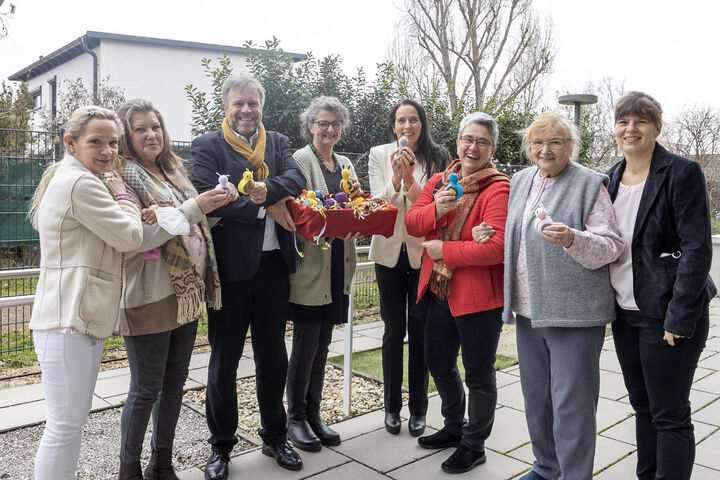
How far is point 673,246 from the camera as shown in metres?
2.26

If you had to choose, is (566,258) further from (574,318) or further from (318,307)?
(318,307)

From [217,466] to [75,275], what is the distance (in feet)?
4.31

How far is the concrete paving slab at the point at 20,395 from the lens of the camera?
3844 millimetres

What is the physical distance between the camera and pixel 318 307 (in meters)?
3.19

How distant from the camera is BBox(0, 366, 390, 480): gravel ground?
2992 millimetres

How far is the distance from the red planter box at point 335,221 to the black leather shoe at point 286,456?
45.1 inches

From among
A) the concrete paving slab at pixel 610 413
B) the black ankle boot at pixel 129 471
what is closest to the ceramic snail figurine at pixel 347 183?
the black ankle boot at pixel 129 471

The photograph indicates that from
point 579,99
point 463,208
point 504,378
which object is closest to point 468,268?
point 463,208

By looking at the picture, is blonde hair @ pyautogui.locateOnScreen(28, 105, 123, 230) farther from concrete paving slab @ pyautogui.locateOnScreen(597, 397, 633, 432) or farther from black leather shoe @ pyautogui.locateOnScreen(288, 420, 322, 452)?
concrete paving slab @ pyautogui.locateOnScreen(597, 397, 633, 432)

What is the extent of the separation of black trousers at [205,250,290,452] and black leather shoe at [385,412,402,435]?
70 cm

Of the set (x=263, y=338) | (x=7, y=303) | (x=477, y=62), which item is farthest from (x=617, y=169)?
(x=477, y=62)

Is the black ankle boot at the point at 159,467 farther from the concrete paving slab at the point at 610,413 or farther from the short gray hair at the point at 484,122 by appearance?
the concrete paving slab at the point at 610,413

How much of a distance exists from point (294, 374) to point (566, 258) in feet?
5.45

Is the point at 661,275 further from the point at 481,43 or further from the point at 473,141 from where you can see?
the point at 481,43
